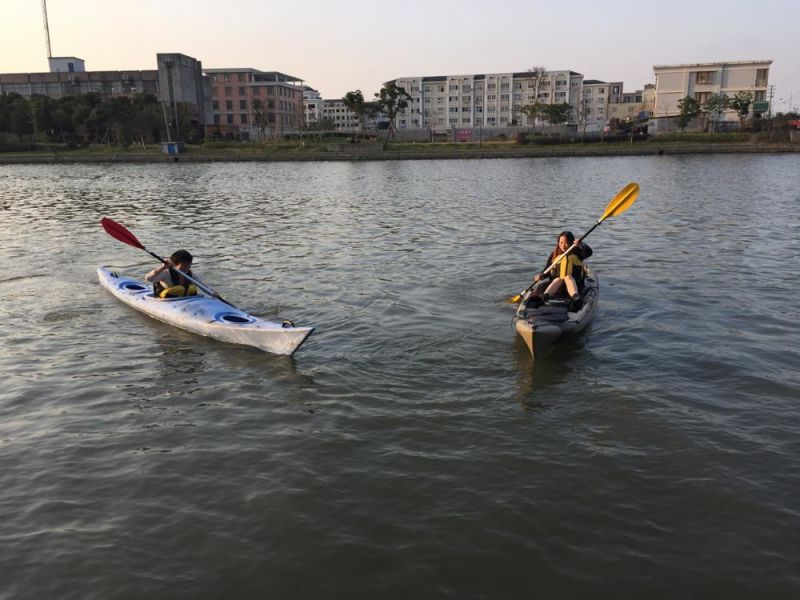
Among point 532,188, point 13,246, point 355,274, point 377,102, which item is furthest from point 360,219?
point 377,102

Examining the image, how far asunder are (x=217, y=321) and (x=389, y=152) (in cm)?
6859

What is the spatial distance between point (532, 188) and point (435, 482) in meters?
35.3

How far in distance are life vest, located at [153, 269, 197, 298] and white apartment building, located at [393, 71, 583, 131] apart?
128 metres

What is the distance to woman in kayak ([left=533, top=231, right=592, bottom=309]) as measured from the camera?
38.4 feet

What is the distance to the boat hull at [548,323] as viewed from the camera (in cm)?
1008

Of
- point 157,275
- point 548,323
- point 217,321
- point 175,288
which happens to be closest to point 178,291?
point 175,288

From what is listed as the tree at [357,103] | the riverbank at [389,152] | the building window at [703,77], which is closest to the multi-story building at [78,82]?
the riverbank at [389,152]

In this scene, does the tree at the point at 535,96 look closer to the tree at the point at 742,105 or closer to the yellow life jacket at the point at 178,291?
the tree at the point at 742,105

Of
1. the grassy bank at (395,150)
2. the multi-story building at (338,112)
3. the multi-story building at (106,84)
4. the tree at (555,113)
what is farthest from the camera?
the multi-story building at (338,112)

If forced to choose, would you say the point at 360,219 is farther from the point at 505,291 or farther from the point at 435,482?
the point at 435,482

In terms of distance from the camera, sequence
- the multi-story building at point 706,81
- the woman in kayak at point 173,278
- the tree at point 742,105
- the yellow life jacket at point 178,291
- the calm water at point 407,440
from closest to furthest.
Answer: the calm water at point 407,440 → the woman in kayak at point 173,278 → the yellow life jacket at point 178,291 → the tree at point 742,105 → the multi-story building at point 706,81

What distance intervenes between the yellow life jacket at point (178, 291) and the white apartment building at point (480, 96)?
421 ft

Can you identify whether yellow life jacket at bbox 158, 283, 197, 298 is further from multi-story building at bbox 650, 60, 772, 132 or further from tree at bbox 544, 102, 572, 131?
multi-story building at bbox 650, 60, 772, 132

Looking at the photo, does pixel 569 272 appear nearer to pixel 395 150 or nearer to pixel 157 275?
pixel 157 275
